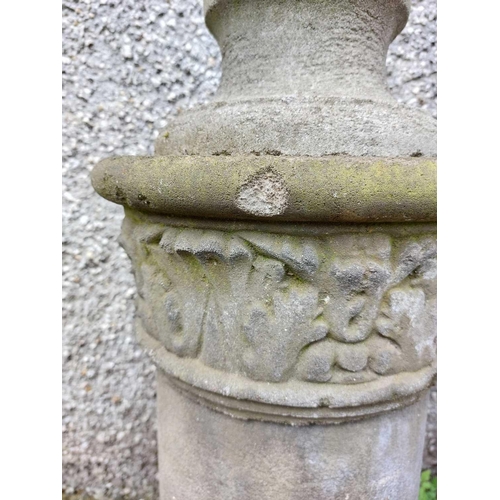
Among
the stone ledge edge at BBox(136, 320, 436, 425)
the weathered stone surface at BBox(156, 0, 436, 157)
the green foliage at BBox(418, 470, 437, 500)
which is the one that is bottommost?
the green foliage at BBox(418, 470, 437, 500)

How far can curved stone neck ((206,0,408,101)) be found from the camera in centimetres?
78

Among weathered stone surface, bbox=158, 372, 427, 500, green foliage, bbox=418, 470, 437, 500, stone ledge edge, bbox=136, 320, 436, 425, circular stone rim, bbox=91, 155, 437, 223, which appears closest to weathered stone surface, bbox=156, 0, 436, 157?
circular stone rim, bbox=91, 155, 437, 223

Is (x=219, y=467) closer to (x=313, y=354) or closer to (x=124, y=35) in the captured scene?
(x=313, y=354)

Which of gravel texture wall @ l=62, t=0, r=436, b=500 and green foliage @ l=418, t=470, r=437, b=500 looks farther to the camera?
green foliage @ l=418, t=470, r=437, b=500

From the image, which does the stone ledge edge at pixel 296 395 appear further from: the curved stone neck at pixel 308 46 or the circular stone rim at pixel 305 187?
the curved stone neck at pixel 308 46

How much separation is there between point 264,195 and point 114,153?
3.18 feet

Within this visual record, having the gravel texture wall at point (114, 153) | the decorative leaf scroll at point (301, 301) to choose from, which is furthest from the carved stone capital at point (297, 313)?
the gravel texture wall at point (114, 153)

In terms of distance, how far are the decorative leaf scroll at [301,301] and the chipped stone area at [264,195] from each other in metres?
0.07

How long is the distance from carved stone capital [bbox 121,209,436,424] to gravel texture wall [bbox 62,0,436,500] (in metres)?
0.71

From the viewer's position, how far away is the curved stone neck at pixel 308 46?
2.55ft

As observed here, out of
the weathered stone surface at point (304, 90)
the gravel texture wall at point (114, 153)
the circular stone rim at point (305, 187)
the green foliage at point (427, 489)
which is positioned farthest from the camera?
the green foliage at point (427, 489)

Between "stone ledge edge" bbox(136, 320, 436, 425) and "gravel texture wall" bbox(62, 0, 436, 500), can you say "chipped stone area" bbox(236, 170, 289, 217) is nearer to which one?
"stone ledge edge" bbox(136, 320, 436, 425)

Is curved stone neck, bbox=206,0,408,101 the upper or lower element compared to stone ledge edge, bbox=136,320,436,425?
upper

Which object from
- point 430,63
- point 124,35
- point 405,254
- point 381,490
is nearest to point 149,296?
point 405,254
